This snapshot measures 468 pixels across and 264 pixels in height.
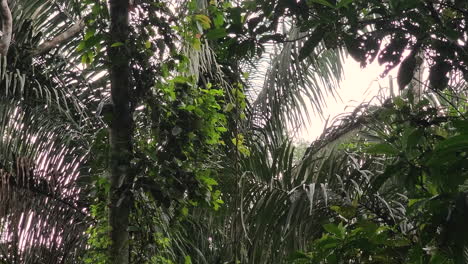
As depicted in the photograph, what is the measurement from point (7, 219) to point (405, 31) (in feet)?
9.65

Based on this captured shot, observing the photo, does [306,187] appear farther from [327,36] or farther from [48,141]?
[48,141]

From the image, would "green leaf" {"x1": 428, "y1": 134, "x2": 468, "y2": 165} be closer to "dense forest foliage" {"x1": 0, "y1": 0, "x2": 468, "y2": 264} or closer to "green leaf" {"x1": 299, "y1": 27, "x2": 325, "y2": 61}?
"dense forest foliage" {"x1": 0, "y1": 0, "x2": 468, "y2": 264}

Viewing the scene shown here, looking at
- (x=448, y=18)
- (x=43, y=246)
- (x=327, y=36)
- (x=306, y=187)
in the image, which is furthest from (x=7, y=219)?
(x=448, y=18)

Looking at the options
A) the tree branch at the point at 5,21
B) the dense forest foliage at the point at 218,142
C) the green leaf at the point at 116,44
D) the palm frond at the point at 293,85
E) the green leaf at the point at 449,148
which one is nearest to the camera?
the green leaf at the point at 449,148

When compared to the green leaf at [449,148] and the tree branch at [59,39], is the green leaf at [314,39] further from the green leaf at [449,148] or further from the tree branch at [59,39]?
the tree branch at [59,39]

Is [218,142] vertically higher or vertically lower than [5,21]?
lower

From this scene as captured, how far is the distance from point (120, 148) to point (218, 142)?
714 millimetres

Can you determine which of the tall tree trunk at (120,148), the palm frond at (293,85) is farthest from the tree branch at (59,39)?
the tall tree trunk at (120,148)

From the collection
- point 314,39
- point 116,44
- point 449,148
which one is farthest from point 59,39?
point 449,148

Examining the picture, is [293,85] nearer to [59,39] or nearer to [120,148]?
[59,39]

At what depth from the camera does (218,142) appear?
10.0 feet

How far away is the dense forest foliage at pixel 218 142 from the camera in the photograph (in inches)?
65.6

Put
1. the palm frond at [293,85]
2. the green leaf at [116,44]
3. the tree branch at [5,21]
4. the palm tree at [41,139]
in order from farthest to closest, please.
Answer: the palm frond at [293,85]
the palm tree at [41,139]
the tree branch at [5,21]
the green leaf at [116,44]

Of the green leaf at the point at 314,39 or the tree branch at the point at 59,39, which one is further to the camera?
the tree branch at the point at 59,39
